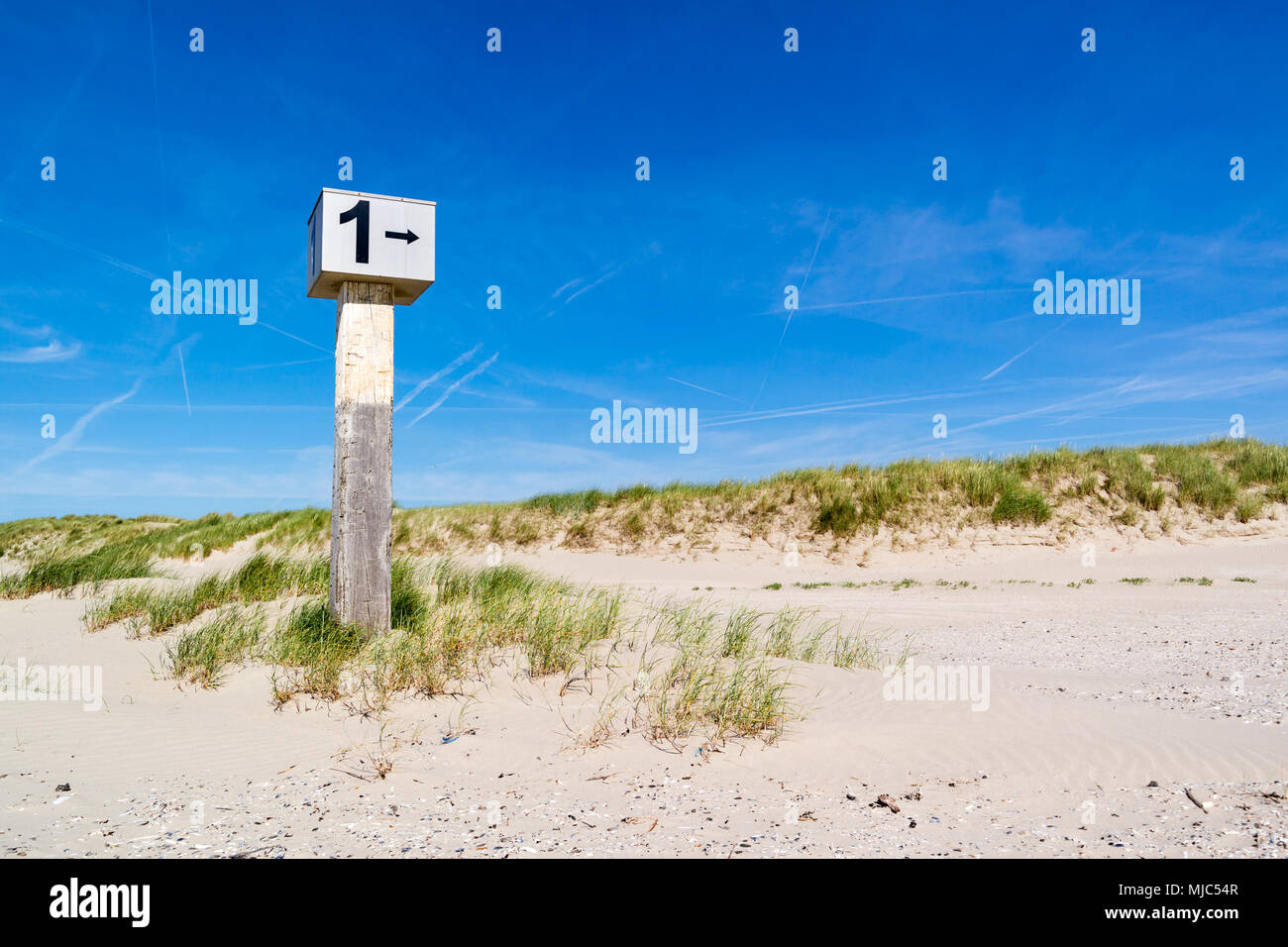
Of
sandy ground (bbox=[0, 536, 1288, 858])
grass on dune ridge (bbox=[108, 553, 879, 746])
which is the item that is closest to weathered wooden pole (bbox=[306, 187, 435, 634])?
grass on dune ridge (bbox=[108, 553, 879, 746])

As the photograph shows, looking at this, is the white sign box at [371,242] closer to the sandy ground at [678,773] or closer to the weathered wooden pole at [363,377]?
the weathered wooden pole at [363,377]

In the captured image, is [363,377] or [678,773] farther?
[363,377]

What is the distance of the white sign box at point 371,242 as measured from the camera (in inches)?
243

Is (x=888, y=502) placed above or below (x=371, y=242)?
below

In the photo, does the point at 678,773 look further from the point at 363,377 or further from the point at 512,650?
the point at 363,377

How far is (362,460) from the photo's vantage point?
20.5ft

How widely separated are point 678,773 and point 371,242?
4.98 meters

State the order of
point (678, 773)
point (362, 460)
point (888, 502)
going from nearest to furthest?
point (678, 773)
point (362, 460)
point (888, 502)

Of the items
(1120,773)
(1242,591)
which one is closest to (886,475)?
(1242,591)

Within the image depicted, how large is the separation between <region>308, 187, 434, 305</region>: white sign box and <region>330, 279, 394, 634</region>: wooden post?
0.22m

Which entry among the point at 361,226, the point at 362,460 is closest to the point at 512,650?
the point at 362,460

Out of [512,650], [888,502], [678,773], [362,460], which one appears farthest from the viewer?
[888,502]

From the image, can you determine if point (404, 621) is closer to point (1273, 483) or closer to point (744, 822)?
point (744, 822)
